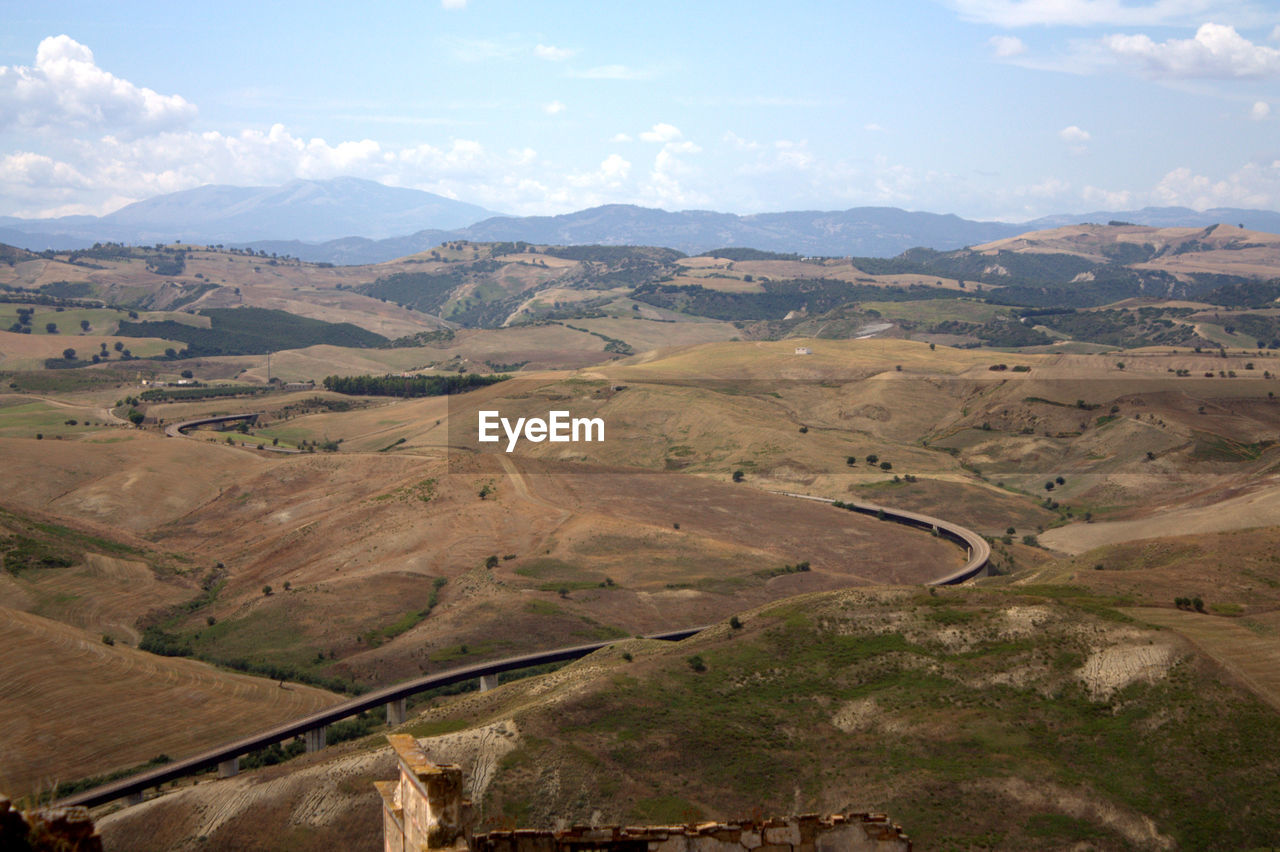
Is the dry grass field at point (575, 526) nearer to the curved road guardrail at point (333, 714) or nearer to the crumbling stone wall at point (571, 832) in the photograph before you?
the curved road guardrail at point (333, 714)

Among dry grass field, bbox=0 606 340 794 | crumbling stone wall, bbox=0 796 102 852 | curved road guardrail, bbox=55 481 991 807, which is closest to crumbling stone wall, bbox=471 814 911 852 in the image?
crumbling stone wall, bbox=0 796 102 852

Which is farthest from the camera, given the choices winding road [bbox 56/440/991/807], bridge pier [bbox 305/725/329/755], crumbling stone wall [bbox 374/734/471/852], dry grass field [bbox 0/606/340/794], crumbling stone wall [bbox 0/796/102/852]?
bridge pier [bbox 305/725/329/755]

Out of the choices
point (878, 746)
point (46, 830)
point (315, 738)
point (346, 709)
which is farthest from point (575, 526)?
point (46, 830)

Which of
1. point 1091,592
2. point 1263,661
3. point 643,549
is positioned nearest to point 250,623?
point 643,549

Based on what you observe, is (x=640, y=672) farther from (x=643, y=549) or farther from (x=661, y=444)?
(x=661, y=444)

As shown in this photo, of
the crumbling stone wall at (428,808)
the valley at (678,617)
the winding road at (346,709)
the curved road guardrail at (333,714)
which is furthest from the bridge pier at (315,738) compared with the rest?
the crumbling stone wall at (428,808)

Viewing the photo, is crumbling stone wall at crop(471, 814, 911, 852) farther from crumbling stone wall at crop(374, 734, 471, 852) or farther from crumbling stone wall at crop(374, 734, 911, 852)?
crumbling stone wall at crop(374, 734, 471, 852)
